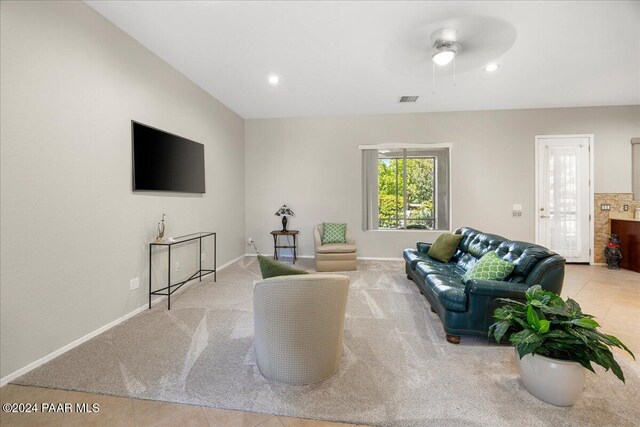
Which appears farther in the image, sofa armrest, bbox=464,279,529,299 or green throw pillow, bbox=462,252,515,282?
green throw pillow, bbox=462,252,515,282

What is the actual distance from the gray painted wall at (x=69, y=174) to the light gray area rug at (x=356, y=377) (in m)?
0.39

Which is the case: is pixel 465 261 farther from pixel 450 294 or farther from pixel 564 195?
pixel 564 195

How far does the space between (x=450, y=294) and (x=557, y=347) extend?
80cm

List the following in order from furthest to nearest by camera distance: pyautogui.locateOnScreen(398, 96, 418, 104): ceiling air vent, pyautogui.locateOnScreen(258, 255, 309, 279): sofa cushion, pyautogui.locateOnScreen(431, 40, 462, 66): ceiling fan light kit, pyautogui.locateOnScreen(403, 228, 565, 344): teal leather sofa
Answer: pyautogui.locateOnScreen(398, 96, 418, 104): ceiling air vent → pyautogui.locateOnScreen(431, 40, 462, 66): ceiling fan light kit → pyautogui.locateOnScreen(403, 228, 565, 344): teal leather sofa → pyautogui.locateOnScreen(258, 255, 309, 279): sofa cushion

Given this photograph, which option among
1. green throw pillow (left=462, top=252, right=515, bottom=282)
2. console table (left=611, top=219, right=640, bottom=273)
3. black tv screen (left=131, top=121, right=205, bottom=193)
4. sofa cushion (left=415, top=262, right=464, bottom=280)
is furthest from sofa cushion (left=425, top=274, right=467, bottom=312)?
console table (left=611, top=219, right=640, bottom=273)

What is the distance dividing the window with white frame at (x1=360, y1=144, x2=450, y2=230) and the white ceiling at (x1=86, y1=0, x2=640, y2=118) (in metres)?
1.14

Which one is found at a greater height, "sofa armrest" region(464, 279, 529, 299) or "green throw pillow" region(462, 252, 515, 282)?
"green throw pillow" region(462, 252, 515, 282)

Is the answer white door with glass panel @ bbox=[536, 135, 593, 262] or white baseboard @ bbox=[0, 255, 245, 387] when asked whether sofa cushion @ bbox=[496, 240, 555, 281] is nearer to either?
white door with glass panel @ bbox=[536, 135, 593, 262]

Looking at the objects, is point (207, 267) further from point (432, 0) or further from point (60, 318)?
point (432, 0)

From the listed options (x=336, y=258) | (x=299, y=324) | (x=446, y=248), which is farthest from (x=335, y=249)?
(x=299, y=324)

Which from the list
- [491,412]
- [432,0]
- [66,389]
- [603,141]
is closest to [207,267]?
[66,389]

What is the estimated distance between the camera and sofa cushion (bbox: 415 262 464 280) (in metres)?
3.01

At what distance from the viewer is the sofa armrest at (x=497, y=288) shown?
2199mm

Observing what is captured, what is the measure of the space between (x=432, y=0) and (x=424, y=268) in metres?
2.62
